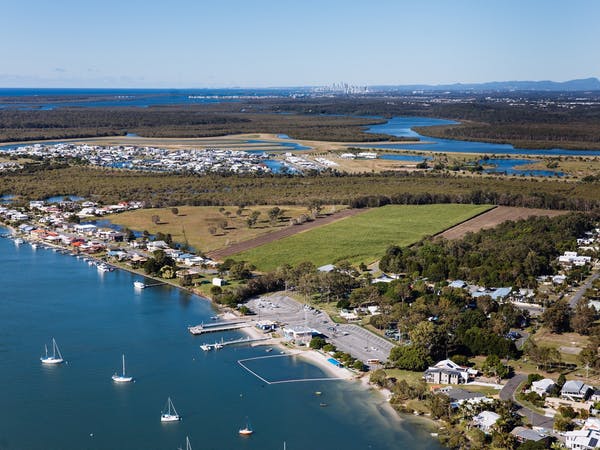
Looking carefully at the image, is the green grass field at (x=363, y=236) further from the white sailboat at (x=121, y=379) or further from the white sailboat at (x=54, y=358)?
the white sailboat at (x=121, y=379)

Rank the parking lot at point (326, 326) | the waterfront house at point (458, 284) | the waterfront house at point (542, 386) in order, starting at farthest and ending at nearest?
the waterfront house at point (458, 284) → the parking lot at point (326, 326) → the waterfront house at point (542, 386)

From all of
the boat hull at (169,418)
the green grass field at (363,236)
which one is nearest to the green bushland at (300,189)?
the green grass field at (363,236)

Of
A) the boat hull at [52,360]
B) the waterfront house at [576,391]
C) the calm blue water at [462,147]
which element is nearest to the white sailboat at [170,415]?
the boat hull at [52,360]

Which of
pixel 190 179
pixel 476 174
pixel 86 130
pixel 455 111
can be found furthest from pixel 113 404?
pixel 455 111

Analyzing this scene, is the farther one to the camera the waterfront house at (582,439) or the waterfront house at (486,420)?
the waterfront house at (486,420)

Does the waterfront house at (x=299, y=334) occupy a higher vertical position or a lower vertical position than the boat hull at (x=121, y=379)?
higher

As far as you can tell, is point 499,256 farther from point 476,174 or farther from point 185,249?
point 476,174

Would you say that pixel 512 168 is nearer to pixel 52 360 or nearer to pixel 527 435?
pixel 527 435

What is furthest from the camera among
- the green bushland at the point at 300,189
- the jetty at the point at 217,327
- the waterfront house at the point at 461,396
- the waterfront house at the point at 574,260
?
the green bushland at the point at 300,189

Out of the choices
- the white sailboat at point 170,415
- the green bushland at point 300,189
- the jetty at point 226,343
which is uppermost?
the green bushland at point 300,189
